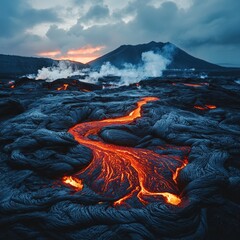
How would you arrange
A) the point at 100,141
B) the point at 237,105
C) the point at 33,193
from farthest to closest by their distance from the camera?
the point at 237,105, the point at 100,141, the point at 33,193

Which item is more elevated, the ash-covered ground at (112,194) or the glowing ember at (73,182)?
the ash-covered ground at (112,194)

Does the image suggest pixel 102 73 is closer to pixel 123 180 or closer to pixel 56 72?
pixel 56 72

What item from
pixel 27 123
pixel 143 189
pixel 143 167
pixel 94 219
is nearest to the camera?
pixel 94 219

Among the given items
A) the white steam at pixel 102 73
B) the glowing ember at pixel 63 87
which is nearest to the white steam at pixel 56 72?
the white steam at pixel 102 73

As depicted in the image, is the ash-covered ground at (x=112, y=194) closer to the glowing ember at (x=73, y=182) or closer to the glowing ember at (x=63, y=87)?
the glowing ember at (x=73, y=182)

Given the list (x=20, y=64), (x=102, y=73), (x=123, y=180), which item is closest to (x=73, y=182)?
(x=123, y=180)

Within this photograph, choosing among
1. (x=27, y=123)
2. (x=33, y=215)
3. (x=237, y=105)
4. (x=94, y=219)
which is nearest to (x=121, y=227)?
(x=94, y=219)

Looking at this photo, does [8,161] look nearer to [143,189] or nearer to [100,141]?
[100,141]

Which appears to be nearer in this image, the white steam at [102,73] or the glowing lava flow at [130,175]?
the glowing lava flow at [130,175]
